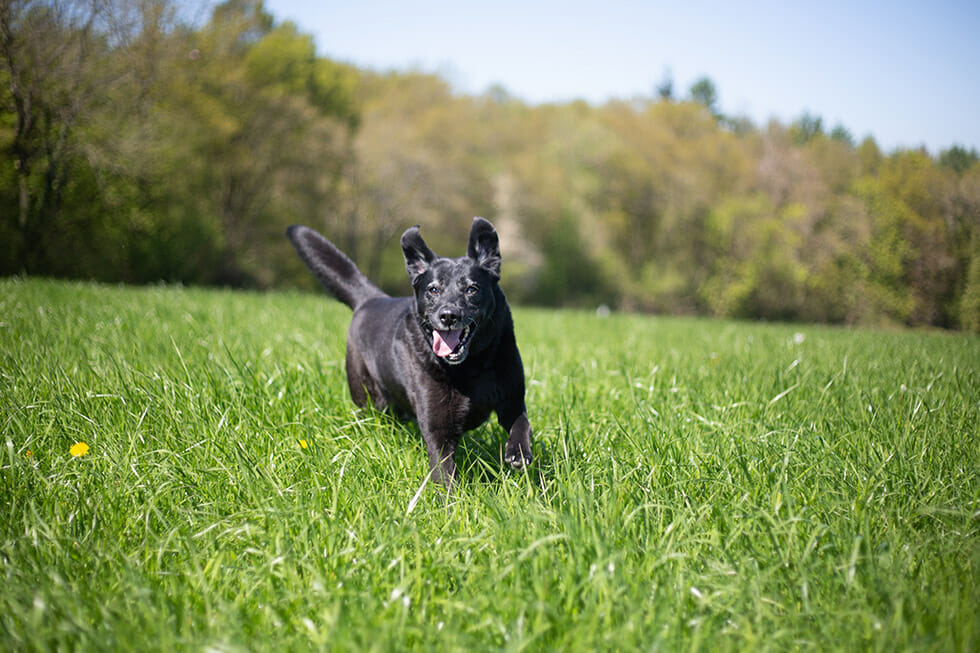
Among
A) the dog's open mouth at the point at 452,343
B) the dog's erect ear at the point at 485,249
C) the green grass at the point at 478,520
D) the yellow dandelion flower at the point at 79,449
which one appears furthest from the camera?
the dog's erect ear at the point at 485,249

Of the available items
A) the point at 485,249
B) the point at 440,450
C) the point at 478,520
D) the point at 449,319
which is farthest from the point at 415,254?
the point at 478,520

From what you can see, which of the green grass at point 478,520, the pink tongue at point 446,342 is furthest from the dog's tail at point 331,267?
the pink tongue at point 446,342

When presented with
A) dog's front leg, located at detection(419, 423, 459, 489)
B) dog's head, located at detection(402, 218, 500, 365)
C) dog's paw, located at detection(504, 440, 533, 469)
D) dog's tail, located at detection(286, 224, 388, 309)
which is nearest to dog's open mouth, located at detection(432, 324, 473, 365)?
dog's head, located at detection(402, 218, 500, 365)

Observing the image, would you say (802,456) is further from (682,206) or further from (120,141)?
(682,206)

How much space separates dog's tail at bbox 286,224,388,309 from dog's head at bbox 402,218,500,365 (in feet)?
3.64

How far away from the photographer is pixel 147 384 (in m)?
3.22

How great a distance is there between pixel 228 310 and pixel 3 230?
431 inches

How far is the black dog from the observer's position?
8.90ft

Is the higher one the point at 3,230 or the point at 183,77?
the point at 183,77

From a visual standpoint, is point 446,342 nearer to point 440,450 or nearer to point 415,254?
point 440,450

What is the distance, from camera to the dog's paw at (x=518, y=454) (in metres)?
2.59

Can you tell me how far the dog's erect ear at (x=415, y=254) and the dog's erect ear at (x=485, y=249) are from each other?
26 cm

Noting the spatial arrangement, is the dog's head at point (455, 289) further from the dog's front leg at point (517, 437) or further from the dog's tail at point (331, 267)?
the dog's tail at point (331, 267)

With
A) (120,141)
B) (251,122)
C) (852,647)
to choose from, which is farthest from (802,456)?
(251,122)
